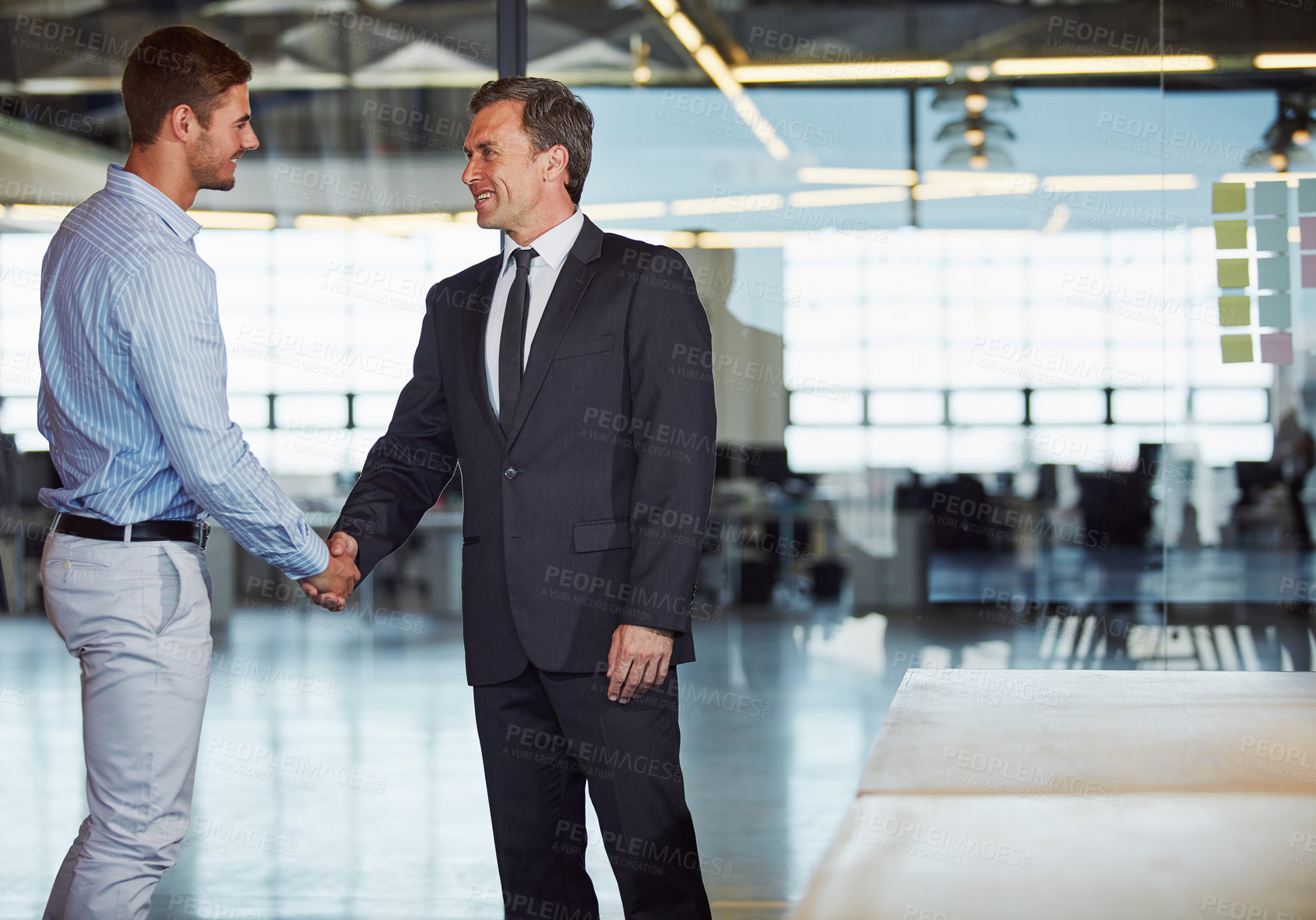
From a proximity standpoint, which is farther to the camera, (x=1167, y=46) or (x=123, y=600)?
(x=1167, y=46)

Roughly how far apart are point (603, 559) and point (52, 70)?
4739 mm

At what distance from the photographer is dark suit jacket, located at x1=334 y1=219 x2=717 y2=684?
2021mm

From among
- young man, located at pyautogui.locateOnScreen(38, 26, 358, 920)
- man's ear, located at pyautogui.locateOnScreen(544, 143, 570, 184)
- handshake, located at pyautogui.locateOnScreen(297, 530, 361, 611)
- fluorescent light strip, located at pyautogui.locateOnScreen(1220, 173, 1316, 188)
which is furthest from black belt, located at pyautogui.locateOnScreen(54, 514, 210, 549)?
fluorescent light strip, located at pyautogui.locateOnScreen(1220, 173, 1316, 188)

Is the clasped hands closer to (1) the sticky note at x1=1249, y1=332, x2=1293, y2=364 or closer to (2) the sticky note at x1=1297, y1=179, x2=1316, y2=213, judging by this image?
(1) the sticky note at x1=1249, y1=332, x2=1293, y2=364

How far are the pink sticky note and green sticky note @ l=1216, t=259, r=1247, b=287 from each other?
22 centimetres

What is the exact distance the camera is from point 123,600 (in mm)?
1858

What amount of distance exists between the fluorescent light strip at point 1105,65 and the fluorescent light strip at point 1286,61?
194mm

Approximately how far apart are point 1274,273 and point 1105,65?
1.52 m

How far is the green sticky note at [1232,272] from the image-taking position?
15.5 ft

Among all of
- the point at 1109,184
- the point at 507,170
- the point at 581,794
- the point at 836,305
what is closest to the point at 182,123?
the point at 507,170

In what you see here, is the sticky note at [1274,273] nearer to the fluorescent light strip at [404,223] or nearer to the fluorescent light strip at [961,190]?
the fluorescent light strip at [961,190]

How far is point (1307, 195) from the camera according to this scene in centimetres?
469

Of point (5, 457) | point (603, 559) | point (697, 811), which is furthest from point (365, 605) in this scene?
point (603, 559)

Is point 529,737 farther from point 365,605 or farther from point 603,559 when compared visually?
point 365,605
